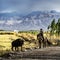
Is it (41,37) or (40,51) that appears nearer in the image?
(40,51)

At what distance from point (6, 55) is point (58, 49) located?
15.6 ft

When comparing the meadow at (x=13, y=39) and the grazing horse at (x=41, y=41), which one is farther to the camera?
the meadow at (x=13, y=39)

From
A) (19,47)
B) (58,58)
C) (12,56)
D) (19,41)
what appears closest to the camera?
(58,58)

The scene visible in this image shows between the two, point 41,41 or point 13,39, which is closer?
point 41,41

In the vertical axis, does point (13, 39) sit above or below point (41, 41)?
below

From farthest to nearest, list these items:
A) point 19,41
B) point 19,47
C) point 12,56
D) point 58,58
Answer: point 19,47
point 19,41
point 12,56
point 58,58

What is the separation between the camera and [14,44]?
1422 inches

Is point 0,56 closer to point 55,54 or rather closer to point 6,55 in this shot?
point 6,55

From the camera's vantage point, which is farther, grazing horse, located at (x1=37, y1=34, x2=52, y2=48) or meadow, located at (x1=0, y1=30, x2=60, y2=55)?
meadow, located at (x1=0, y1=30, x2=60, y2=55)

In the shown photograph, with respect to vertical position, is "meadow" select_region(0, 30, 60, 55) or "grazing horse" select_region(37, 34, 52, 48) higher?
Answer: "grazing horse" select_region(37, 34, 52, 48)

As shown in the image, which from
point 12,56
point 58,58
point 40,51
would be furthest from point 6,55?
point 58,58

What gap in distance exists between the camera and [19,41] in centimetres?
3559

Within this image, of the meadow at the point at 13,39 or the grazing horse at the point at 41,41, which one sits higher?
the grazing horse at the point at 41,41

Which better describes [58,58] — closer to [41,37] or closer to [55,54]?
[55,54]
